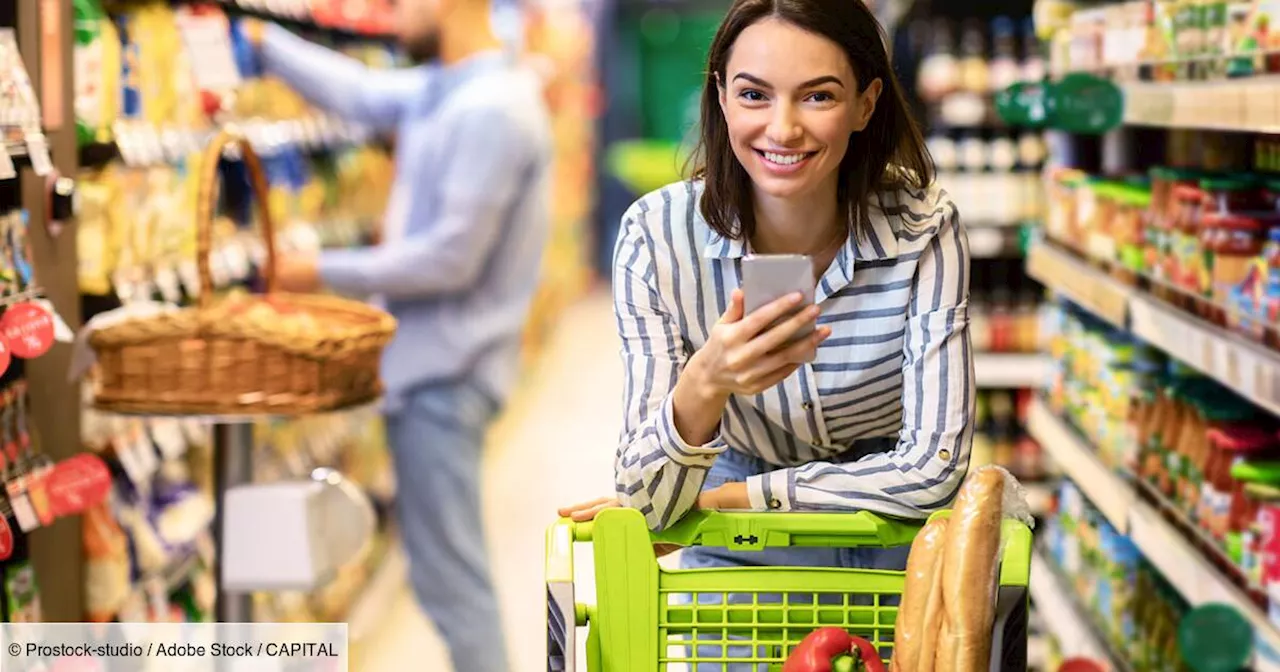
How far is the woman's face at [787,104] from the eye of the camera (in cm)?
195

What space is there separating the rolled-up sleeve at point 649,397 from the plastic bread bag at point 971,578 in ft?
1.11

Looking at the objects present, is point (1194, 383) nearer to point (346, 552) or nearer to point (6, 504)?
point (346, 552)

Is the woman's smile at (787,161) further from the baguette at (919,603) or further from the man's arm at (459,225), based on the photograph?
the man's arm at (459,225)

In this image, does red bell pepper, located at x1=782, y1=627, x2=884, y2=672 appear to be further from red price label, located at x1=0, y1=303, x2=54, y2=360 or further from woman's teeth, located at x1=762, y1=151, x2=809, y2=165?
red price label, located at x1=0, y1=303, x2=54, y2=360

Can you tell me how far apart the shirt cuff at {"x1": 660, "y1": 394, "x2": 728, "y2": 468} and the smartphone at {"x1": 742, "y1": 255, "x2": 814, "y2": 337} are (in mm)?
207

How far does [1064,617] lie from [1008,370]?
1.79 metres

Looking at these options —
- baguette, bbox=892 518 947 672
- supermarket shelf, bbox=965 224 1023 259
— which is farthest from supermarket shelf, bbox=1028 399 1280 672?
supermarket shelf, bbox=965 224 1023 259

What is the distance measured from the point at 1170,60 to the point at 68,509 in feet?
6.97

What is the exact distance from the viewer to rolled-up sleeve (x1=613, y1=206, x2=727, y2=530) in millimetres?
1910

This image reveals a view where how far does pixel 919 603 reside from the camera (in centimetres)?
171

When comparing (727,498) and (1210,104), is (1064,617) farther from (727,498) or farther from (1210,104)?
(727,498)

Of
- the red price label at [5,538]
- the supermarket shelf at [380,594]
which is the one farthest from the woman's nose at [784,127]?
the supermarket shelf at [380,594]

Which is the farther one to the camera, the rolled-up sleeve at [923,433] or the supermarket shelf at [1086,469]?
the supermarket shelf at [1086,469]

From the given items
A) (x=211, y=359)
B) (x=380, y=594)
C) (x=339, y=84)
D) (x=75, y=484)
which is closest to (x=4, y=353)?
(x=75, y=484)
